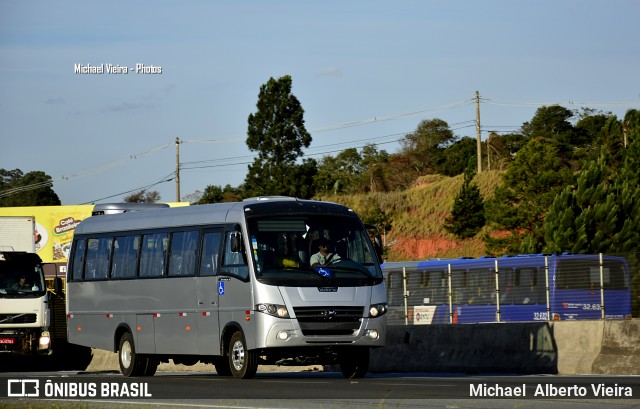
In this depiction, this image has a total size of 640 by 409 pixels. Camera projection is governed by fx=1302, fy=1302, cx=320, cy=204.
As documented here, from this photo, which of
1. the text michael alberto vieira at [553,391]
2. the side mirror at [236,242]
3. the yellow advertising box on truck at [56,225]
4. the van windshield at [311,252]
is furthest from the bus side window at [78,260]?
the yellow advertising box on truck at [56,225]

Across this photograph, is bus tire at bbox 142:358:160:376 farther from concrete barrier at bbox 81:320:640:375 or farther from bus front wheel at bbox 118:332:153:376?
concrete barrier at bbox 81:320:640:375

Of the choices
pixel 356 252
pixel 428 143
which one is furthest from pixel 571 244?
pixel 428 143

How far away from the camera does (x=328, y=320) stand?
1962 centimetres

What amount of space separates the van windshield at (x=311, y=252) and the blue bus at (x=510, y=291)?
32.9 feet

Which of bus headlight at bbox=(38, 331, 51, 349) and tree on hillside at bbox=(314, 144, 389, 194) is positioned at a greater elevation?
tree on hillside at bbox=(314, 144, 389, 194)

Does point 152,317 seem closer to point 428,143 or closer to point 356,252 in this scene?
point 356,252

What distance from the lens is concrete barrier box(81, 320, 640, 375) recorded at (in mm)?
21453

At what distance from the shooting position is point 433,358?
24.3m

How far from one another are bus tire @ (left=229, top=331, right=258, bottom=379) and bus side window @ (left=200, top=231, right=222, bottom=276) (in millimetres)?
1316

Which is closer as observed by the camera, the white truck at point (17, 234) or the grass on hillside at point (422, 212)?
the white truck at point (17, 234)

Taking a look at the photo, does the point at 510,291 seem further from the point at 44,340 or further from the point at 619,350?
the point at 619,350

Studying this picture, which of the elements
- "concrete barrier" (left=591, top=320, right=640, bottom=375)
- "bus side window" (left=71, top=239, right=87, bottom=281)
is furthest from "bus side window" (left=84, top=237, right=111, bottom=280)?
"concrete barrier" (left=591, top=320, right=640, bottom=375)

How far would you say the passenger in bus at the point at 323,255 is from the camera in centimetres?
2002

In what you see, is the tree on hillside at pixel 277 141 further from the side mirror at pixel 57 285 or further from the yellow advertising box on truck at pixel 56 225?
the side mirror at pixel 57 285
